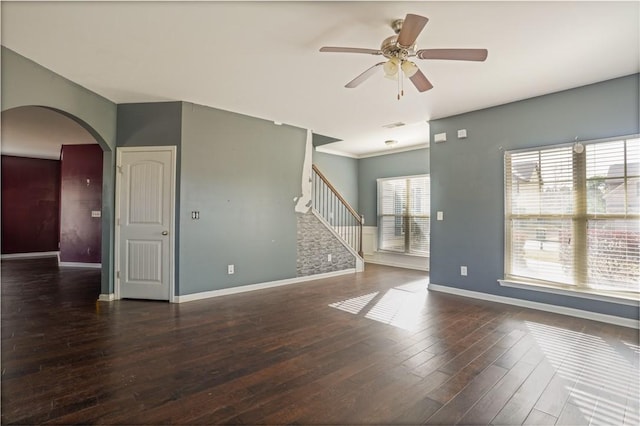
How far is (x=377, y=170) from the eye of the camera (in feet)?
25.8

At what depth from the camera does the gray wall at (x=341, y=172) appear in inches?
302

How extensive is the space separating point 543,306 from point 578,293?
406mm

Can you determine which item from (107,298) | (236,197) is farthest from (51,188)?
(236,197)

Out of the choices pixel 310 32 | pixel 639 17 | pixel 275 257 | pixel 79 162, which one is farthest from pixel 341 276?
pixel 79 162

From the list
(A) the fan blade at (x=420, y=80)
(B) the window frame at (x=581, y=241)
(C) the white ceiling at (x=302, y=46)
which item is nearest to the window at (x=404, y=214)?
(B) the window frame at (x=581, y=241)

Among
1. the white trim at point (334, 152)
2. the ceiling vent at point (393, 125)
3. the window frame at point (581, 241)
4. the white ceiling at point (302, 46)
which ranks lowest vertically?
the window frame at point (581, 241)

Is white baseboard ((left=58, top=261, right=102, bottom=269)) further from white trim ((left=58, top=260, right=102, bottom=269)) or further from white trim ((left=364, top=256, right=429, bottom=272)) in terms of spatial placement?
white trim ((left=364, top=256, right=429, bottom=272))

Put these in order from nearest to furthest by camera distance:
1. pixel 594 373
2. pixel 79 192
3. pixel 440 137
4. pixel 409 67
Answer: pixel 594 373 → pixel 409 67 → pixel 440 137 → pixel 79 192

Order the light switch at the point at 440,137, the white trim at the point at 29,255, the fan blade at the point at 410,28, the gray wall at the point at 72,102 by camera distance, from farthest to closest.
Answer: the white trim at the point at 29,255, the light switch at the point at 440,137, the gray wall at the point at 72,102, the fan blade at the point at 410,28

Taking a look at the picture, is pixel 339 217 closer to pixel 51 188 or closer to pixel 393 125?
pixel 393 125

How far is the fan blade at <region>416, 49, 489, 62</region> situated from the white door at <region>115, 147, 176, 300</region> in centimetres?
334

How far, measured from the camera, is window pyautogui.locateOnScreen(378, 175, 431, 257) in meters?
6.88

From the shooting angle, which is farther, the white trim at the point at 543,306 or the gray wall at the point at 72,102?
the white trim at the point at 543,306

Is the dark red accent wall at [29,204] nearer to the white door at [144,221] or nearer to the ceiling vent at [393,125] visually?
the white door at [144,221]
